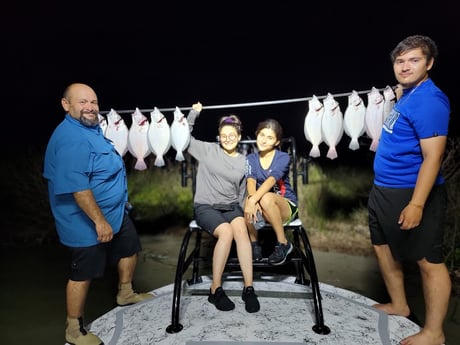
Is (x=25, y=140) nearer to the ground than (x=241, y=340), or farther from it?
farther from it

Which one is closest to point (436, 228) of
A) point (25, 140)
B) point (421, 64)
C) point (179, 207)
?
point (421, 64)

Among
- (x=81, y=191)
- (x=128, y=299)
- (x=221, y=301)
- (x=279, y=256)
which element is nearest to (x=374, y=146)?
(x=279, y=256)

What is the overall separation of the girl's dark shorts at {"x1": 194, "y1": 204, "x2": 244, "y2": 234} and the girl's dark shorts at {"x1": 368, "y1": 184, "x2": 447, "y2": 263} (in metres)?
0.90

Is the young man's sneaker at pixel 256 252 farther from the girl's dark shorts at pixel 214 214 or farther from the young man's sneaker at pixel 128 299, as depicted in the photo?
the young man's sneaker at pixel 128 299

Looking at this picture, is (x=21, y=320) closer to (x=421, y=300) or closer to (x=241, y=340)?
(x=241, y=340)

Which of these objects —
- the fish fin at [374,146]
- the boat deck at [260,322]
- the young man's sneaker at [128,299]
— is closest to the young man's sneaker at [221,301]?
the boat deck at [260,322]

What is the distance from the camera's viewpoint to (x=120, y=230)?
239 centimetres

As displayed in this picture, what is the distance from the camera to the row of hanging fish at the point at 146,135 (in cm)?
269

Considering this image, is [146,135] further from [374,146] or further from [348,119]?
[374,146]

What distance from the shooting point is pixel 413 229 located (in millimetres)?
1962

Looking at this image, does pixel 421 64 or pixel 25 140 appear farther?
pixel 25 140

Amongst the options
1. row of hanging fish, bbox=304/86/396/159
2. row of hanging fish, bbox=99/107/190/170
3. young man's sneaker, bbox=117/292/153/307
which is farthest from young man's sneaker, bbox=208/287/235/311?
row of hanging fish, bbox=304/86/396/159

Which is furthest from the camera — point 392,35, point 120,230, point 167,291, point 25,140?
point 25,140

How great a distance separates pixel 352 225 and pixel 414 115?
3.62m
